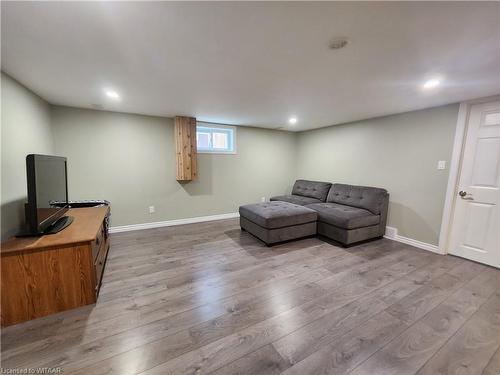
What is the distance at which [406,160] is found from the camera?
3328 millimetres

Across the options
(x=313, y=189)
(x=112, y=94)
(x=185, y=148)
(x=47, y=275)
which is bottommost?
(x=47, y=275)

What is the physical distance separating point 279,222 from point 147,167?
8.73ft

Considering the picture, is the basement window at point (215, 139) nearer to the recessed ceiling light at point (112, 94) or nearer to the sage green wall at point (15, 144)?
the recessed ceiling light at point (112, 94)

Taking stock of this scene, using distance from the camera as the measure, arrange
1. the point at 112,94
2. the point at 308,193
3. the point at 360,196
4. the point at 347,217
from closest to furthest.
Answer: the point at 112,94
the point at 347,217
the point at 360,196
the point at 308,193

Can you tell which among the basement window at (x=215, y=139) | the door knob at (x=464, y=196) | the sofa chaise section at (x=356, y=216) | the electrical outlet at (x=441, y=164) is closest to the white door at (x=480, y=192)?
the door knob at (x=464, y=196)

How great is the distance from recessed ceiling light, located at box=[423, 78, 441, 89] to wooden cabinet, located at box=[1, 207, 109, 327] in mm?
3606

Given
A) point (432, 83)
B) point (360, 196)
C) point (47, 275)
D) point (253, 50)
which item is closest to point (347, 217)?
point (360, 196)

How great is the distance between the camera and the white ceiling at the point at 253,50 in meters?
1.20

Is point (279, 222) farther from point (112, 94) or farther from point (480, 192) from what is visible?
point (112, 94)

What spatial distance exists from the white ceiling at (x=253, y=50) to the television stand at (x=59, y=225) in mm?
1491

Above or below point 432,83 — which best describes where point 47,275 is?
below

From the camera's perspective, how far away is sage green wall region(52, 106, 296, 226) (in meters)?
3.34

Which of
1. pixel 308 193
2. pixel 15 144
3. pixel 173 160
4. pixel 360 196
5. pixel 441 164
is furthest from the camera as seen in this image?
pixel 308 193

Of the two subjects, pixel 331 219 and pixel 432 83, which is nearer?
pixel 432 83
